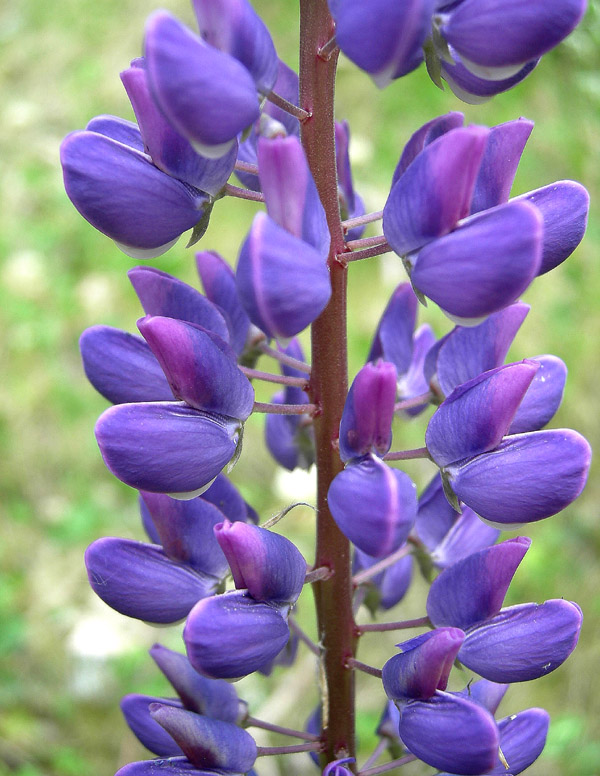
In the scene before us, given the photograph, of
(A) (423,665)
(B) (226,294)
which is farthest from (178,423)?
(A) (423,665)

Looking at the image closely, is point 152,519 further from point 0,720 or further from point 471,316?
point 0,720

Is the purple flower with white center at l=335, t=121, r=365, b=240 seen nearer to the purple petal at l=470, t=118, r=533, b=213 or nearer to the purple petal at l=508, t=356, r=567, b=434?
the purple petal at l=470, t=118, r=533, b=213

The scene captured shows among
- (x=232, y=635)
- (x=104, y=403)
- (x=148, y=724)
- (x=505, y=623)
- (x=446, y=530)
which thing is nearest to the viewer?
(x=232, y=635)

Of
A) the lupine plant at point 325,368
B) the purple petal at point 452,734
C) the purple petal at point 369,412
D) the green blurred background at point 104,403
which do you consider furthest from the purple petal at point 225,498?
the green blurred background at point 104,403

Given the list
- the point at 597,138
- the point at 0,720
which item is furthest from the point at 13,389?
the point at 597,138

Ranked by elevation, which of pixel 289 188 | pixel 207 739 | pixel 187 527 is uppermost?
pixel 289 188

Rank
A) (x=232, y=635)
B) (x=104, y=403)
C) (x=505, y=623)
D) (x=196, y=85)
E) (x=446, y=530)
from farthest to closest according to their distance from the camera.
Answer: (x=104, y=403) → (x=446, y=530) → (x=505, y=623) → (x=232, y=635) → (x=196, y=85)

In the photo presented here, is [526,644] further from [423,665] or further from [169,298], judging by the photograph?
[169,298]

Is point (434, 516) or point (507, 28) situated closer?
point (507, 28)
